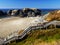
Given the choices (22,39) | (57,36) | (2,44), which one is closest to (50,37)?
(57,36)

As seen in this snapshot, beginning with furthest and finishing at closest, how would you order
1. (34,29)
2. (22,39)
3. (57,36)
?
(34,29) < (22,39) < (57,36)

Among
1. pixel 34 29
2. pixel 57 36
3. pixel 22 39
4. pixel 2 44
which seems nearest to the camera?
pixel 57 36

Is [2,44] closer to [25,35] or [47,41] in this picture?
[25,35]

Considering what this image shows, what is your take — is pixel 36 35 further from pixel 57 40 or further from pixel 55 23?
pixel 55 23

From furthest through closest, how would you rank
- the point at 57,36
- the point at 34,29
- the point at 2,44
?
the point at 34,29 < the point at 2,44 < the point at 57,36

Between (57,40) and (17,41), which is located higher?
(57,40)

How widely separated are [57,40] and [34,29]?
26.6ft

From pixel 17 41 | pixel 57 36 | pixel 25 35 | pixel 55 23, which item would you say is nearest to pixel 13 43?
pixel 17 41

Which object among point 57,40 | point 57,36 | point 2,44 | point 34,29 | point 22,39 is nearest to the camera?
point 57,40

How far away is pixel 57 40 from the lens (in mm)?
21453

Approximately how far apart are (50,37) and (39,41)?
2.00 meters

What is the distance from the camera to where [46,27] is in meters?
29.9

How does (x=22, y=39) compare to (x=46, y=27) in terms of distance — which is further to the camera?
(x=46, y=27)

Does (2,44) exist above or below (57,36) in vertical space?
below
